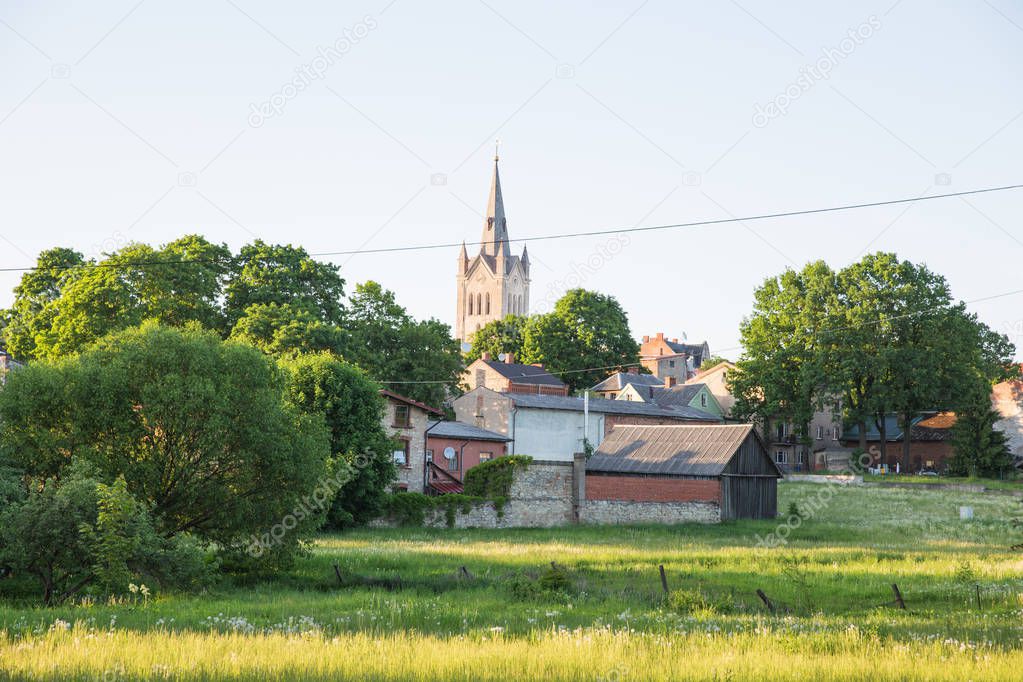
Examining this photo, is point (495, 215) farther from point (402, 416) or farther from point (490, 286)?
point (402, 416)

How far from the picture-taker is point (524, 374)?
90.9m

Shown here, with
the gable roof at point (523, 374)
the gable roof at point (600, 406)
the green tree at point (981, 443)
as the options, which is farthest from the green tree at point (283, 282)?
the green tree at point (981, 443)

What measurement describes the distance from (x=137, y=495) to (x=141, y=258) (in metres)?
36.7

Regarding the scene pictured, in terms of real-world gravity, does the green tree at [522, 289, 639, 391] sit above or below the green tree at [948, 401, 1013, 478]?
above

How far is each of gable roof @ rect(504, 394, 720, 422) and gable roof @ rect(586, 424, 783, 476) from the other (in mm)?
15050

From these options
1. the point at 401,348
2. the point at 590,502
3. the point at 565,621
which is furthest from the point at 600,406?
the point at 565,621

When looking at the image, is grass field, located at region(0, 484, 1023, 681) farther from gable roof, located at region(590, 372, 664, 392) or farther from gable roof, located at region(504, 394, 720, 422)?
gable roof, located at region(590, 372, 664, 392)

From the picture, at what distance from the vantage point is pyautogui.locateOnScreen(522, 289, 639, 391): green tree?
322 ft

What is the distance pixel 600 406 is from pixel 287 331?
915 inches

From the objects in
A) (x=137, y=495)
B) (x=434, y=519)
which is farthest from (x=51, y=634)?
(x=434, y=519)

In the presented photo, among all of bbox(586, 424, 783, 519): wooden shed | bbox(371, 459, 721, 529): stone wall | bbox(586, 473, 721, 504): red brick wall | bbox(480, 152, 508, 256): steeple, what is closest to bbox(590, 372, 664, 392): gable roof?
bbox(586, 424, 783, 519): wooden shed

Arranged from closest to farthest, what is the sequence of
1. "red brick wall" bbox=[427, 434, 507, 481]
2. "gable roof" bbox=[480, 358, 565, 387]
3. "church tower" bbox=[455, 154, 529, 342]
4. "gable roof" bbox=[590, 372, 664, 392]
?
"red brick wall" bbox=[427, 434, 507, 481]
"gable roof" bbox=[480, 358, 565, 387]
"gable roof" bbox=[590, 372, 664, 392]
"church tower" bbox=[455, 154, 529, 342]

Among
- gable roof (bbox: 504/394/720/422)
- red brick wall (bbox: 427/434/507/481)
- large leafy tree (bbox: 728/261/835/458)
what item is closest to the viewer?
red brick wall (bbox: 427/434/507/481)

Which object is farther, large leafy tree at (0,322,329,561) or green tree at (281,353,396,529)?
green tree at (281,353,396,529)
